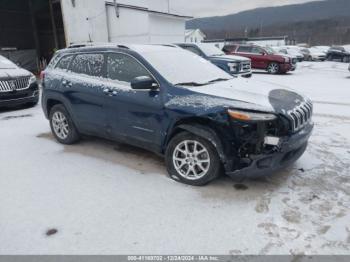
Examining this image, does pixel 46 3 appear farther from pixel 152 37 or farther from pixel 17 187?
pixel 17 187

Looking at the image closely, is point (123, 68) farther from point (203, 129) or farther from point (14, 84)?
point (14, 84)

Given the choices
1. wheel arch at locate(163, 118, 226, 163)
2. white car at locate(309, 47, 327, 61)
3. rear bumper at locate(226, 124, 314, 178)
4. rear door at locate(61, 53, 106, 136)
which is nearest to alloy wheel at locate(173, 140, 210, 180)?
wheel arch at locate(163, 118, 226, 163)

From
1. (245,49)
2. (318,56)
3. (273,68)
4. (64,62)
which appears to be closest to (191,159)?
(64,62)

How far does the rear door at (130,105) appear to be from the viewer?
406 cm

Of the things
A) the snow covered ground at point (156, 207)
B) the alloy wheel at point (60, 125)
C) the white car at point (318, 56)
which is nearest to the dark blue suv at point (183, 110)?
the alloy wheel at point (60, 125)

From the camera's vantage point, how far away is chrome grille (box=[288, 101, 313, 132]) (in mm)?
3527

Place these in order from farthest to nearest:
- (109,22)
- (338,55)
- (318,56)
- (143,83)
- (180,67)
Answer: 1. (318,56)
2. (338,55)
3. (109,22)
4. (180,67)
5. (143,83)

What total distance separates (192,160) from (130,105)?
3.82 feet

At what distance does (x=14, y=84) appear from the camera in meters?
8.34

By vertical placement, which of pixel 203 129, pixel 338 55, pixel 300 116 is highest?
pixel 300 116

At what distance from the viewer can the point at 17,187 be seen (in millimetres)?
3951

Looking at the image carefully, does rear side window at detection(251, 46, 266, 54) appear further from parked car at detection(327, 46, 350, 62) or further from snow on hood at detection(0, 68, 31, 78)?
parked car at detection(327, 46, 350, 62)

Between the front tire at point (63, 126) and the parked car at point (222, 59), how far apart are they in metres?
8.36

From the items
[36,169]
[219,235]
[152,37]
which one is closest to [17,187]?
[36,169]
